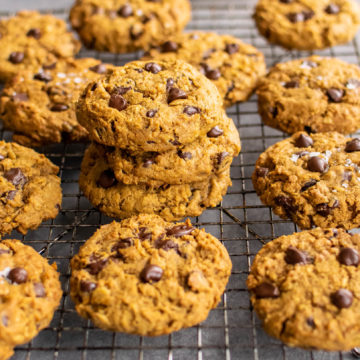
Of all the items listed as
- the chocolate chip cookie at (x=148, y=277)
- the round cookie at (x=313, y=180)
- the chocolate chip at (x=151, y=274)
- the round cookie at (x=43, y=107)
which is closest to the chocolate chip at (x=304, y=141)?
the round cookie at (x=313, y=180)

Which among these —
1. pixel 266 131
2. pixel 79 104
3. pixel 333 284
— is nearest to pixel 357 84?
pixel 266 131

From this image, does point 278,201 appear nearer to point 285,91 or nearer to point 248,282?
point 248,282

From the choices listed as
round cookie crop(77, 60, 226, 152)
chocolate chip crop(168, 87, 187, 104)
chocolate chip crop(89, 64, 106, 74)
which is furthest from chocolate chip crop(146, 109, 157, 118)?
chocolate chip crop(89, 64, 106, 74)

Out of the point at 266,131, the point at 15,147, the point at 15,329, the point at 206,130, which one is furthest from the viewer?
the point at 266,131

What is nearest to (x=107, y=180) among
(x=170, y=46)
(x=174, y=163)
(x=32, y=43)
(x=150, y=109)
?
(x=174, y=163)

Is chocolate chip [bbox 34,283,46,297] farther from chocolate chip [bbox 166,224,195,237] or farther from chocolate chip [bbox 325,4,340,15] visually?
chocolate chip [bbox 325,4,340,15]

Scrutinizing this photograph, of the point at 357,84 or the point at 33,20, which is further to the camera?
the point at 33,20

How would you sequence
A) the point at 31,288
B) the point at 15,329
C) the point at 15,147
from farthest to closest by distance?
1. the point at 15,147
2. the point at 31,288
3. the point at 15,329

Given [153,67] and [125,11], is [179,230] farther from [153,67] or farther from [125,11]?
[125,11]
